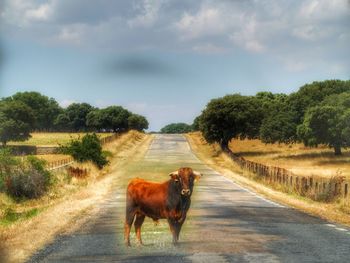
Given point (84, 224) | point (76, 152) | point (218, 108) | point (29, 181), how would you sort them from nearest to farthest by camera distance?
point (84, 224) → point (29, 181) → point (76, 152) → point (218, 108)

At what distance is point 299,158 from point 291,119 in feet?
38.4

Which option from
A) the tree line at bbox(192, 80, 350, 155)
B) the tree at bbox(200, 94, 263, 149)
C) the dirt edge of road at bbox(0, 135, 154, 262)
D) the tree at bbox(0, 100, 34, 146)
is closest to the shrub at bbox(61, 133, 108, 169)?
the dirt edge of road at bbox(0, 135, 154, 262)

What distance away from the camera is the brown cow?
38.0 feet

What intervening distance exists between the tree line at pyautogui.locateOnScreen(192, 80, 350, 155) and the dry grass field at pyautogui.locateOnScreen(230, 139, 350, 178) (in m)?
1.78

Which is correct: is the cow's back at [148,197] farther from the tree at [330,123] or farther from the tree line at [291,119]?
the tree at [330,123]

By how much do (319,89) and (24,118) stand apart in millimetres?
54490

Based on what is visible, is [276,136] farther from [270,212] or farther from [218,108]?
[270,212]

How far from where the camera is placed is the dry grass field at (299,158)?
2539 inches

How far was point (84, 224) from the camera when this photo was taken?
677 inches

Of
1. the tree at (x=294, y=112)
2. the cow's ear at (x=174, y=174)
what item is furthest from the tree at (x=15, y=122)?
the cow's ear at (x=174, y=174)

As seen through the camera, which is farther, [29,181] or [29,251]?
[29,181]

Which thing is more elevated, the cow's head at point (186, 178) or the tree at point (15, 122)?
the tree at point (15, 122)

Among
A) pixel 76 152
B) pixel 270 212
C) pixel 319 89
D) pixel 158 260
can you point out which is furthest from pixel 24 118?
pixel 158 260

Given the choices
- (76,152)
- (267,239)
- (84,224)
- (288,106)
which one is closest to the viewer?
(267,239)
